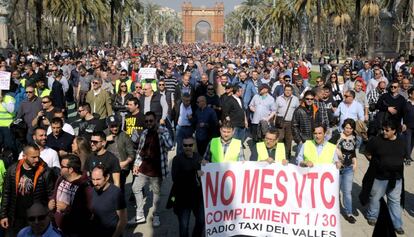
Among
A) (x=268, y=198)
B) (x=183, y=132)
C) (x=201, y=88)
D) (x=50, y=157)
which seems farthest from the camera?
(x=201, y=88)

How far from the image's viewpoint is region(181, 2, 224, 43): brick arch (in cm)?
17488

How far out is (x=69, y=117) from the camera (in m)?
15.7

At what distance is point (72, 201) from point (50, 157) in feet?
4.90

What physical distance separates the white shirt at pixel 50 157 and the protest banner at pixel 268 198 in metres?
1.96

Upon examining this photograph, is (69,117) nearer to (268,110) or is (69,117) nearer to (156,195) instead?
(268,110)

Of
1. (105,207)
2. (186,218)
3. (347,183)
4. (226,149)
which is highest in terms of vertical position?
(226,149)

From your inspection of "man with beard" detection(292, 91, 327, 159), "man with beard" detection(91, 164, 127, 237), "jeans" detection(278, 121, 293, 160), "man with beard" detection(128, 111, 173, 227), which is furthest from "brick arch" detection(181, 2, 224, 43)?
"man with beard" detection(91, 164, 127, 237)

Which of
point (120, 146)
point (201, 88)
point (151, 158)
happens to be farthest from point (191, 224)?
point (201, 88)

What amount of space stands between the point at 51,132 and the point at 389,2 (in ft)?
118

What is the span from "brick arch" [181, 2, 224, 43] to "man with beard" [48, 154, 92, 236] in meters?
171

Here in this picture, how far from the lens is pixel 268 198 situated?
588 cm

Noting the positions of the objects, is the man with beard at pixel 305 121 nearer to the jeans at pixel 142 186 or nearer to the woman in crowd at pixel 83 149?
the jeans at pixel 142 186

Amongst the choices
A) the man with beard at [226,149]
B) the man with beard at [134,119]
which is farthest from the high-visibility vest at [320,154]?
the man with beard at [134,119]

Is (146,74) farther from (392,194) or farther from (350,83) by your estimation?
(392,194)
